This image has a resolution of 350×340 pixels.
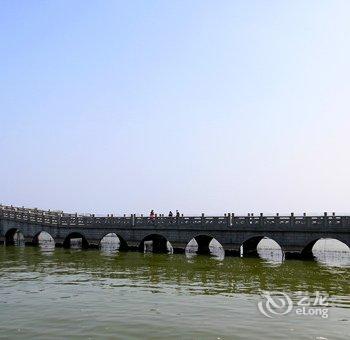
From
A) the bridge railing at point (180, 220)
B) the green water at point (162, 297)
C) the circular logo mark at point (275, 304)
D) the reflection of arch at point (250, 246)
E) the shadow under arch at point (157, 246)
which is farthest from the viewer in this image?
the shadow under arch at point (157, 246)

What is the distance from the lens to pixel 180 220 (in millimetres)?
40500

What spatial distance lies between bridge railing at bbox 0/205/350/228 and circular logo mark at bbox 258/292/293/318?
14.2 meters

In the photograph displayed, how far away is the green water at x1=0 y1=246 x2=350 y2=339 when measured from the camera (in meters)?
14.7

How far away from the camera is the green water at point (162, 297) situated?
48.1ft

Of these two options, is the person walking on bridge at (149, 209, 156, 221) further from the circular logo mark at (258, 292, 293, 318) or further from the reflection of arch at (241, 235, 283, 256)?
the circular logo mark at (258, 292, 293, 318)

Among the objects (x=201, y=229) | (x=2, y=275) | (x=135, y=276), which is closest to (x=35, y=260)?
(x=2, y=275)

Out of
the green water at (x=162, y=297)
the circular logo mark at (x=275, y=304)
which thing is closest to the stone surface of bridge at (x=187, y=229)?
the green water at (x=162, y=297)

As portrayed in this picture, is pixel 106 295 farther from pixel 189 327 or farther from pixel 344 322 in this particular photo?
pixel 344 322

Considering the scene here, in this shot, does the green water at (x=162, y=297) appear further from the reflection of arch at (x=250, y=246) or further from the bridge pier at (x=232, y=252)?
the reflection of arch at (x=250, y=246)

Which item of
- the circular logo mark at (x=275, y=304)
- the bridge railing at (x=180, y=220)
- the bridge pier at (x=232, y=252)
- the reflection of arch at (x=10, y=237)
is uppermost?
the bridge railing at (x=180, y=220)

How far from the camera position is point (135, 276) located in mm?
26828

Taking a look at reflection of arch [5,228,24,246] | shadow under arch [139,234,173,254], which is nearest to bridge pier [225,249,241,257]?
shadow under arch [139,234,173,254]

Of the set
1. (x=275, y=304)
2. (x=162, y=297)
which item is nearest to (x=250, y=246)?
(x=162, y=297)

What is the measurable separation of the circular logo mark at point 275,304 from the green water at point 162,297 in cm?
39
